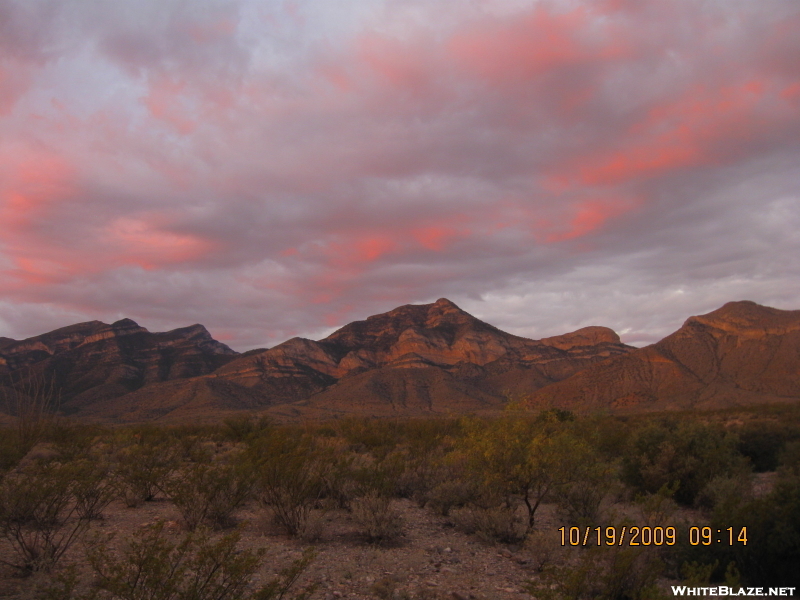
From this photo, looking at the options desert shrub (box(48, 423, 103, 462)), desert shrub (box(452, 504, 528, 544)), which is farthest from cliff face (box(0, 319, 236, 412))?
desert shrub (box(452, 504, 528, 544))

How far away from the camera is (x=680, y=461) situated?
16078mm

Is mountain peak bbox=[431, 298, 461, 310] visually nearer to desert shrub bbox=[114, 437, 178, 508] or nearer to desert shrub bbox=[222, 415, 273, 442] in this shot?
desert shrub bbox=[222, 415, 273, 442]

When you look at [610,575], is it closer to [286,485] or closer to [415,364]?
[286,485]

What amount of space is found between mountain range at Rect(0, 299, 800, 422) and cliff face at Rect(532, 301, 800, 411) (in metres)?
0.27

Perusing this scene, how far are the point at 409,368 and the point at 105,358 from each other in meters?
75.9

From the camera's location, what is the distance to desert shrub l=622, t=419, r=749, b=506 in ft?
51.5

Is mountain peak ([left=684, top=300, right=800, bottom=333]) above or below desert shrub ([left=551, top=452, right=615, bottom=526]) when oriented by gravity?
above

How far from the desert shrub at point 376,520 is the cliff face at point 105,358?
324 ft

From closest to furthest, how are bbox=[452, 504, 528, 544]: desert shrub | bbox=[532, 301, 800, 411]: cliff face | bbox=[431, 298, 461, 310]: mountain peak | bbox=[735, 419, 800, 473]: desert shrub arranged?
bbox=[452, 504, 528, 544]: desert shrub
bbox=[735, 419, 800, 473]: desert shrub
bbox=[532, 301, 800, 411]: cliff face
bbox=[431, 298, 461, 310]: mountain peak

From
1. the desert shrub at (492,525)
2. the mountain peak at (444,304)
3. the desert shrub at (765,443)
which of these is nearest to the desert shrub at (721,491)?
the desert shrub at (492,525)

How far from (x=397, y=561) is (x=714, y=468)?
1182cm

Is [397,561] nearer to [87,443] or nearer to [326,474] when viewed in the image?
[326,474]

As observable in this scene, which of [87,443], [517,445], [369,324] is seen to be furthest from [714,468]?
[369,324]
